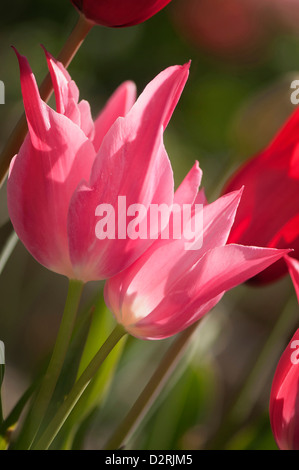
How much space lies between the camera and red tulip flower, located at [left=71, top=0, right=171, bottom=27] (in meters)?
0.20

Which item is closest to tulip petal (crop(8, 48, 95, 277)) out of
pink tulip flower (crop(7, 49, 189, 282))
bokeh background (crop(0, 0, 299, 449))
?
pink tulip flower (crop(7, 49, 189, 282))

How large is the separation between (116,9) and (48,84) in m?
0.03

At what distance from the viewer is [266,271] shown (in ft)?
0.79

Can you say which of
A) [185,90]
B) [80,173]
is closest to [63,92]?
[80,173]

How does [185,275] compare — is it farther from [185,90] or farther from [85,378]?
[185,90]

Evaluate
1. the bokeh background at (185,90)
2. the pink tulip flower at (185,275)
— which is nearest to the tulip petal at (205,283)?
the pink tulip flower at (185,275)

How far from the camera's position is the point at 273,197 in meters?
0.23

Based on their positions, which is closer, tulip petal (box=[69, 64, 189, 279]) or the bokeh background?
tulip petal (box=[69, 64, 189, 279])

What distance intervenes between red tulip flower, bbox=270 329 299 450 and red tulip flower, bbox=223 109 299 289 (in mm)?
42

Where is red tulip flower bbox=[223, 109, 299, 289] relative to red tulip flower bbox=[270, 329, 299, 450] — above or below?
above

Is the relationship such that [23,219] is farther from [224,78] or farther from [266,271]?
[224,78]

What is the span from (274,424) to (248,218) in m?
0.07

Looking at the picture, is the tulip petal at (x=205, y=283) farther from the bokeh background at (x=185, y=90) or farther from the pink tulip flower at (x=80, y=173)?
the bokeh background at (x=185, y=90)

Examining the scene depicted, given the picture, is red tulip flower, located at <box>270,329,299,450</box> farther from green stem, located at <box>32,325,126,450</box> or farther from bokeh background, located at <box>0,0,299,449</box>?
bokeh background, located at <box>0,0,299,449</box>
